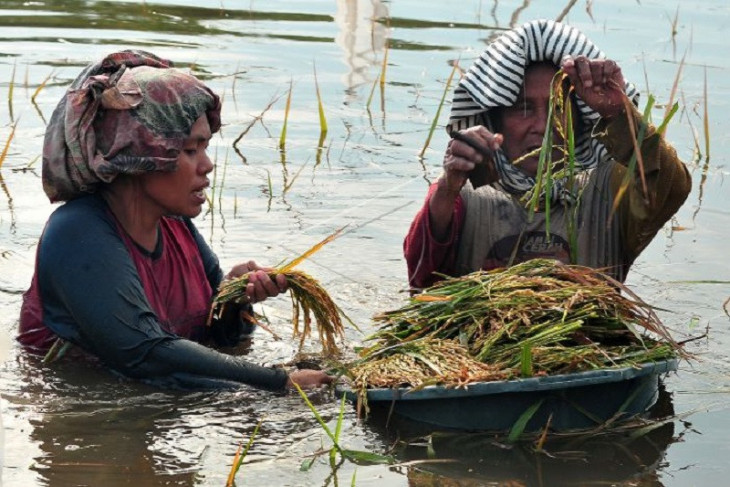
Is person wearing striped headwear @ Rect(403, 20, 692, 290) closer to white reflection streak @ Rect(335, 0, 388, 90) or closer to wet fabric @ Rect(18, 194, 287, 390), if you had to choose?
wet fabric @ Rect(18, 194, 287, 390)

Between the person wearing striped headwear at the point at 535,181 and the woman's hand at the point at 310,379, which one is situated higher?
the person wearing striped headwear at the point at 535,181

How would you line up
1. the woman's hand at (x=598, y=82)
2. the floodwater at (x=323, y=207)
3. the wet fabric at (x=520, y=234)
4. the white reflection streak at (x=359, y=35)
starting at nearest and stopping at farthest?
the floodwater at (x=323, y=207) < the woman's hand at (x=598, y=82) < the wet fabric at (x=520, y=234) < the white reflection streak at (x=359, y=35)

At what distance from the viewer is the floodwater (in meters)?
4.11

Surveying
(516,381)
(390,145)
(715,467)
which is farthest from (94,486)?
(390,145)

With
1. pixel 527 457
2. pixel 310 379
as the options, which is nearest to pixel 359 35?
pixel 310 379

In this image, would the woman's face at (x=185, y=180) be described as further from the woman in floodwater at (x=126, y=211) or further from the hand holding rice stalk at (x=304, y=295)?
the hand holding rice stalk at (x=304, y=295)

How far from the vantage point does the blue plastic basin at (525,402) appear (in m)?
3.97

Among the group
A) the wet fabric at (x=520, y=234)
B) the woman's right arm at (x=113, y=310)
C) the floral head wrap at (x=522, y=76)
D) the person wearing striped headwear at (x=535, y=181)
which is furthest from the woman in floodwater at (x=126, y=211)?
the floral head wrap at (x=522, y=76)

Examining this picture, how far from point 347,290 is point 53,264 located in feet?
6.52

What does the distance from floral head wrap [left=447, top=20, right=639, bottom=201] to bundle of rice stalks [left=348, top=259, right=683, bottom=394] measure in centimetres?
55

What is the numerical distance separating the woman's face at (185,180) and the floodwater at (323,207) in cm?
68

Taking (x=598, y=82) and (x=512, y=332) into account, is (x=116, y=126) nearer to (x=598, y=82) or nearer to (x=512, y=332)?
(x=512, y=332)

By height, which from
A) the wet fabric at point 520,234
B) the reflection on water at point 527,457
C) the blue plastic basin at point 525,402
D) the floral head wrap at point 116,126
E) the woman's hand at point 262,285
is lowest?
the reflection on water at point 527,457

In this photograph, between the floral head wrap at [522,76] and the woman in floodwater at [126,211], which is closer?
the woman in floodwater at [126,211]
